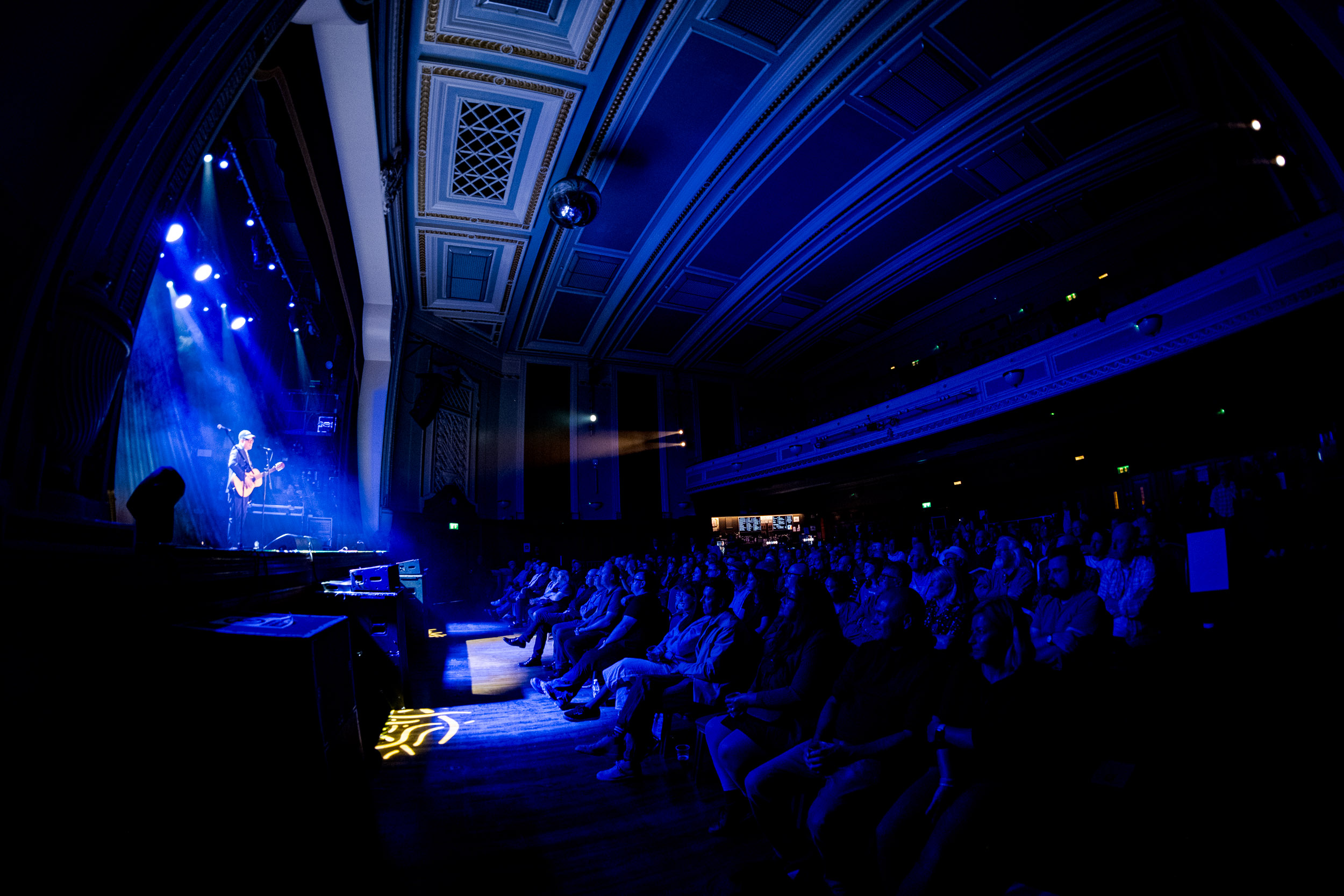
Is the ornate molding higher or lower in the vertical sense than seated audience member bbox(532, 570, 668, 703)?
higher

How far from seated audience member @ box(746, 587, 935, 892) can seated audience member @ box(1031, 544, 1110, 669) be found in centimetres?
124

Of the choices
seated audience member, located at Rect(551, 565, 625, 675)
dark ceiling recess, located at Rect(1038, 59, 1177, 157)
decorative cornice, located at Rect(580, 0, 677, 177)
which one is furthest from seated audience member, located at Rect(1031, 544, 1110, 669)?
dark ceiling recess, located at Rect(1038, 59, 1177, 157)

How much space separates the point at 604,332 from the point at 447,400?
3806 millimetres

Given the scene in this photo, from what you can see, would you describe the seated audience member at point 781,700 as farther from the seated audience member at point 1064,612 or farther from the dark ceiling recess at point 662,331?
the dark ceiling recess at point 662,331

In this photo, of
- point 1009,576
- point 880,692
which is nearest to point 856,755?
point 880,692

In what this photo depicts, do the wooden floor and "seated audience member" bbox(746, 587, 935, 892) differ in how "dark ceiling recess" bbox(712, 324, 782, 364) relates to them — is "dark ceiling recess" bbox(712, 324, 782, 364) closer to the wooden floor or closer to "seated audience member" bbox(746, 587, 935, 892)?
the wooden floor

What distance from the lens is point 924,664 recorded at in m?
2.02

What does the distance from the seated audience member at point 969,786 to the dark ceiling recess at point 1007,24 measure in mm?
6865

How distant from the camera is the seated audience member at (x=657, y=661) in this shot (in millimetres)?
3680

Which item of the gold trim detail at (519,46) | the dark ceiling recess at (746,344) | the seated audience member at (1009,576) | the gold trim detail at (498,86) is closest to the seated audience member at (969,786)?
the seated audience member at (1009,576)

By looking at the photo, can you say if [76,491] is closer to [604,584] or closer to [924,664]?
[924,664]

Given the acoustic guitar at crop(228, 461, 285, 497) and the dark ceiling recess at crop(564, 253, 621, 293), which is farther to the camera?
the dark ceiling recess at crop(564, 253, 621, 293)

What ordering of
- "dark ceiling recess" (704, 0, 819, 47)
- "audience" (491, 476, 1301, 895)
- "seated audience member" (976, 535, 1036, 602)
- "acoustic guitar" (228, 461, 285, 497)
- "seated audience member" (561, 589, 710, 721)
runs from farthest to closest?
"dark ceiling recess" (704, 0, 819, 47) → "seated audience member" (976, 535, 1036, 602) → "acoustic guitar" (228, 461, 285, 497) → "seated audience member" (561, 589, 710, 721) → "audience" (491, 476, 1301, 895)

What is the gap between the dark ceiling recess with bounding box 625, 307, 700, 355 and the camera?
39.9ft
